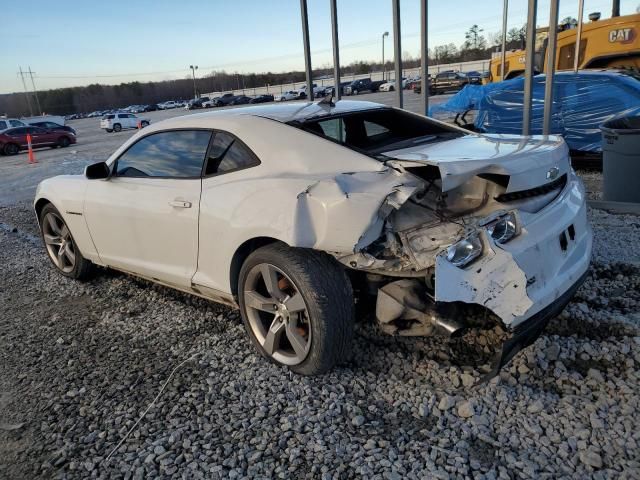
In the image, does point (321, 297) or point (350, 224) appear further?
point (321, 297)

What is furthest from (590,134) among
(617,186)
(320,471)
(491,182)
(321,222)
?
(320,471)

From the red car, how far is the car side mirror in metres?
23.6

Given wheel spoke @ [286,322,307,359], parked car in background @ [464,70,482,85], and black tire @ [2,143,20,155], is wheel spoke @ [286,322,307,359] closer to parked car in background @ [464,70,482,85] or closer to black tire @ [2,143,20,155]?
black tire @ [2,143,20,155]

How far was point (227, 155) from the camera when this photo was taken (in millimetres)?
3264

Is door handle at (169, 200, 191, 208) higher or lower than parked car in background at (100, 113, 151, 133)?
higher

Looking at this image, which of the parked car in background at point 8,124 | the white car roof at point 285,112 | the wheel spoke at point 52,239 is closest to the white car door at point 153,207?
the white car roof at point 285,112

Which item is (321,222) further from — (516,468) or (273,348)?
(516,468)

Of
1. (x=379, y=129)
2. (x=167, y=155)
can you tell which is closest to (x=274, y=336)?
(x=167, y=155)

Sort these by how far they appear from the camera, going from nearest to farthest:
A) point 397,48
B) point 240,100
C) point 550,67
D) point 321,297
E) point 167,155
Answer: point 321,297 → point 167,155 → point 550,67 → point 397,48 → point 240,100

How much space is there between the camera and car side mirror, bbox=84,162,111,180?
410cm

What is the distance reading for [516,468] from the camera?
2.18m

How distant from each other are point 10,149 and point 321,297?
2605cm

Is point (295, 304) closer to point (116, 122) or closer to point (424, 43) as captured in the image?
point (424, 43)

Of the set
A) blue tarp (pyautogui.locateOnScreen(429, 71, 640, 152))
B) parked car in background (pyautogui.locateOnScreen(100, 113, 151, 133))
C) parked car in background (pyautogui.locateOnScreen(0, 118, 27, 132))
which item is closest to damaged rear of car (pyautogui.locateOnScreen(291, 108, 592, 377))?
blue tarp (pyautogui.locateOnScreen(429, 71, 640, 152))
